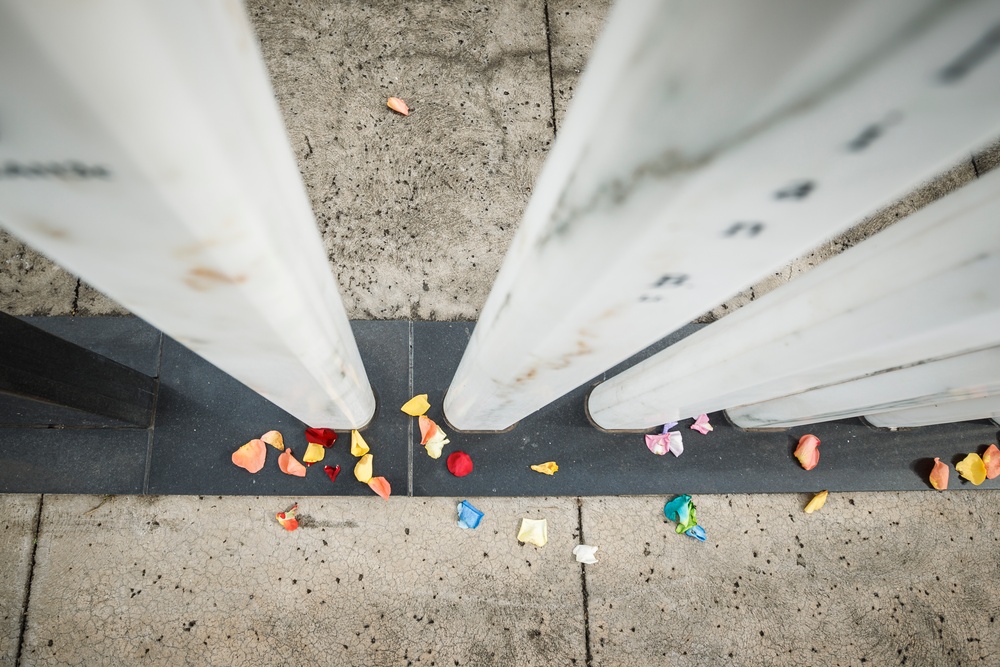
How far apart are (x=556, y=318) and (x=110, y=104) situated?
0.77 meters

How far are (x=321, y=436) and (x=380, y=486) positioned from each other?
32 cm

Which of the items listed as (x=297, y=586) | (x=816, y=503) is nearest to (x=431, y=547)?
(x=297, y=586)

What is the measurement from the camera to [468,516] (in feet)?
7.89

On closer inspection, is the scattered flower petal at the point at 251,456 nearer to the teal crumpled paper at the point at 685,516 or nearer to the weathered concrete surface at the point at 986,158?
the teal crumpled paper at the point at 685,516

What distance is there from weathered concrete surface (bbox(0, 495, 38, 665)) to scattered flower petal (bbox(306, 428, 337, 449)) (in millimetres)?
1097

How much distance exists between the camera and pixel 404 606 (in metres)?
2.34

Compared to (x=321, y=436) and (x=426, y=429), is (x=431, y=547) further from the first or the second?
(x=321, y=436)

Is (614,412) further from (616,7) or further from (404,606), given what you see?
(616,7)

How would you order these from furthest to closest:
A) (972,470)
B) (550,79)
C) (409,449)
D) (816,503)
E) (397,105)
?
(550,79) → (397,105) → (972,470) → (816,503) → (409,449)

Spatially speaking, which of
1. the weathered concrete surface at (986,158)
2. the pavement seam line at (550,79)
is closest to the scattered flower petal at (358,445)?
the pavement seam line at (550,79)

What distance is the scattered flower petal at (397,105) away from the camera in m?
2.86

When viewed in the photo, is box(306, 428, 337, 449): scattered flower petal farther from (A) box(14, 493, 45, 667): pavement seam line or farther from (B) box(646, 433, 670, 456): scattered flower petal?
(B) box(646, 433, 670, 456): scattered flower petal

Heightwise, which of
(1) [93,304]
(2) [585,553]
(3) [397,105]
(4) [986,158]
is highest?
(3) [397,105]

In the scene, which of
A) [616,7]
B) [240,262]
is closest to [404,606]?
[240,262]
